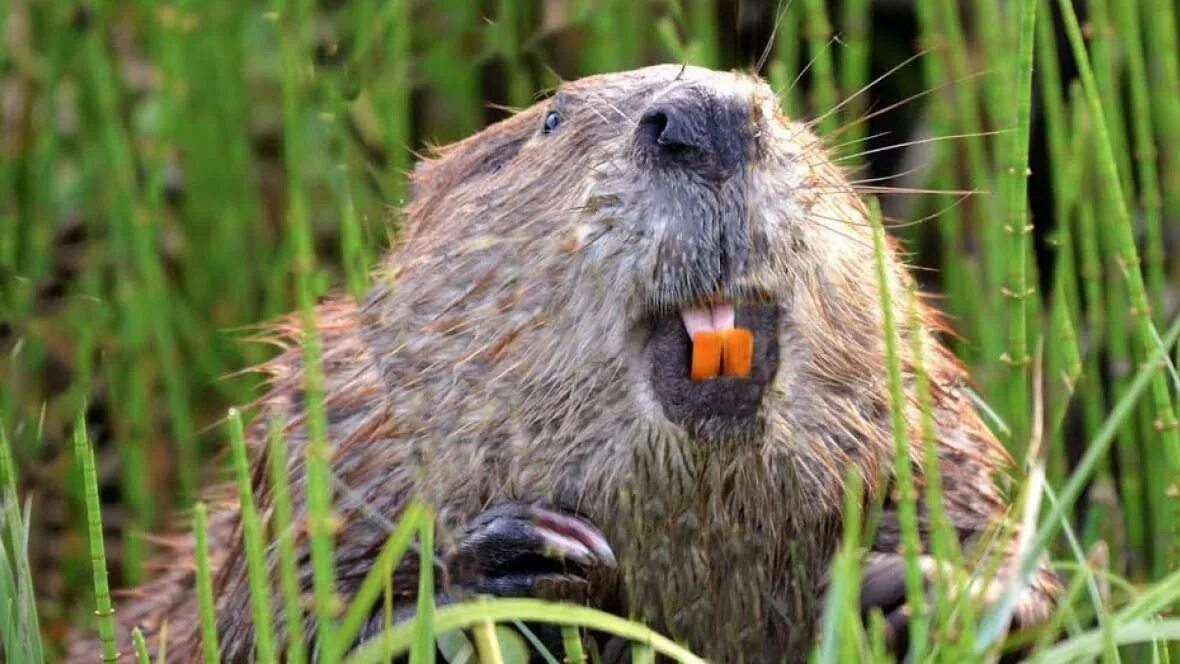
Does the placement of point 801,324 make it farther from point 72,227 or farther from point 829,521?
point 72,227

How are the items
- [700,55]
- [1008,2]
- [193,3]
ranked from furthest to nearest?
1. [193,3]
2. [700,55]
3. [1008,2]

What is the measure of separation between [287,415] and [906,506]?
0.97 metres

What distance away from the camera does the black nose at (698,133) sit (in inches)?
66.5

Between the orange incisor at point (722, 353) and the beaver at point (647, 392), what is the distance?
0.01m

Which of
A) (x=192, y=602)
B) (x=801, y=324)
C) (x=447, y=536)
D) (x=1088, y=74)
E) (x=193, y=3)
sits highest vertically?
(x=193, y=3)

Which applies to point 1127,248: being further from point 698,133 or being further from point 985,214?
point 985,214

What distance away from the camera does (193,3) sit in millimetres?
3404

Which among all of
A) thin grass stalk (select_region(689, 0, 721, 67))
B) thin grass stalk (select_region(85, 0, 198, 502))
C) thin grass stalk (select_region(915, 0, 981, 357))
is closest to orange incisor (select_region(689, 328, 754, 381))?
thin grass stalk (select_region(915, 0, 981, 357))

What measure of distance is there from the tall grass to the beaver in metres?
0.09

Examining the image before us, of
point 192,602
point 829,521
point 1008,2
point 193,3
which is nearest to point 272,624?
point 192,602

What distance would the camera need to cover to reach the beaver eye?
218cm

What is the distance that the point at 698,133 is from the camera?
1.69 meters

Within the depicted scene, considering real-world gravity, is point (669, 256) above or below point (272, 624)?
above

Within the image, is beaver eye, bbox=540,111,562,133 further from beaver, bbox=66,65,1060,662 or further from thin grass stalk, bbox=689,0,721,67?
thin grass stalk, bbox=689,0,721,67
